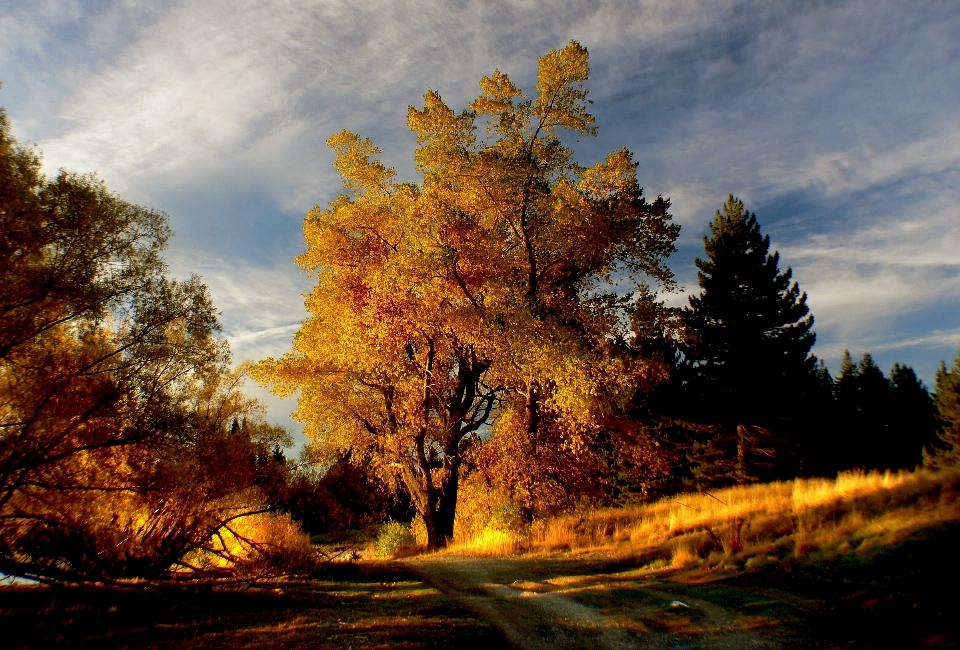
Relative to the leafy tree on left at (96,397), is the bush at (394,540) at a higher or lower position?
lower

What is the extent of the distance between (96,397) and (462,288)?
32.0 ft

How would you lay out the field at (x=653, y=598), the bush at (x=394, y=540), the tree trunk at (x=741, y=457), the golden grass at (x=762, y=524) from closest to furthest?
1. the field at (x=653, y=598)
2. the golden grass at (x=762, y=524)
3. the bush at (x=394, y=540)
4. the tree trunk at (x=741, y=457)

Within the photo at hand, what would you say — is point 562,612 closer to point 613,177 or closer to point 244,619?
point 244,619

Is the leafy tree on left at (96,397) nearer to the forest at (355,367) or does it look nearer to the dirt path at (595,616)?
the forest at (355,367)

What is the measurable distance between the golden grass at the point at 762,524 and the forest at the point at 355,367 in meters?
0.58

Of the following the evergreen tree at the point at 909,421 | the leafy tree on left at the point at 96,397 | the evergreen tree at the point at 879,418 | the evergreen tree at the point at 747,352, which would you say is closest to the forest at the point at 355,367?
the leafy tree on left at the point at 96,397

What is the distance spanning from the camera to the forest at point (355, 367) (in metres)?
11.0

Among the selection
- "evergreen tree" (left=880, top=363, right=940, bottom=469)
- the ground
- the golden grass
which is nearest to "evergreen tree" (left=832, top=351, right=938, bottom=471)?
"evergreen tree" (left=880, top=363, right=940, bottom=469)

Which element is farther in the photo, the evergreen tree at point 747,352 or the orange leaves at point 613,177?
the evergreen tree at point 747,352

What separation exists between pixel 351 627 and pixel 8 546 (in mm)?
8214

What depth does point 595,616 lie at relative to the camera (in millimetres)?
7445

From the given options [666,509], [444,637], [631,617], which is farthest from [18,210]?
[666,509]

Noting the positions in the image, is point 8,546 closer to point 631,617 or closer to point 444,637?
point 444,637

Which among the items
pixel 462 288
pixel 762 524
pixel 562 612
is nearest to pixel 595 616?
pixel 562 612
